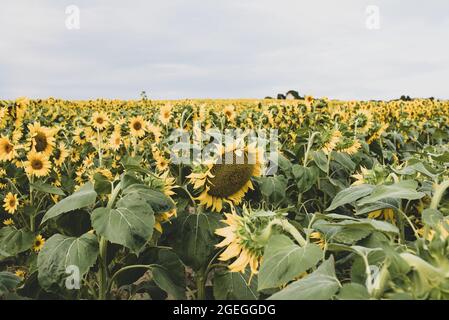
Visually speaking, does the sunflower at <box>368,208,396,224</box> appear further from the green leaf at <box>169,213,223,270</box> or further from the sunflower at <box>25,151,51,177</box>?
the sunflower at <box>25,151,51,177</box>

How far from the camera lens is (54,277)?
199cm

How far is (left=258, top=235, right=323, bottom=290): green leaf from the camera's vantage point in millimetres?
1121

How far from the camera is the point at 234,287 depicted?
2.49 m

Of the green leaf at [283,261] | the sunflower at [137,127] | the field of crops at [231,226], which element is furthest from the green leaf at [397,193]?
the sunflower at [137,127]

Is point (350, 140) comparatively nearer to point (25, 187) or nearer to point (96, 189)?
point (96, 189)

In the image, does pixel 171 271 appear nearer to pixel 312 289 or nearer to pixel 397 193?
pixel 397 193

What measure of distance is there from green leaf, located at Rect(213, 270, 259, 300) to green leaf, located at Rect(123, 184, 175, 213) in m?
0.70

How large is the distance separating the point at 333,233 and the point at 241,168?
3.60ft

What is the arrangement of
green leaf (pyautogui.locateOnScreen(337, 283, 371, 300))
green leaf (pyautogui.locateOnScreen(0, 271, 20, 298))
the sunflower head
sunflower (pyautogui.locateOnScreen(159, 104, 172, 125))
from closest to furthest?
green leaf (pyautogui.locateOnScreen(337, 283, 371, 300)), the sunflower head, green leaf (pyautogui.locateOnScreen(0, 271, 20, 298)), sunflower (pyautogui.locateOnScreen(159, 104, 172, 125))

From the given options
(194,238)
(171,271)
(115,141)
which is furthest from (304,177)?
(115,141)

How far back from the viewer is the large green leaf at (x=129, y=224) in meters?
1.88

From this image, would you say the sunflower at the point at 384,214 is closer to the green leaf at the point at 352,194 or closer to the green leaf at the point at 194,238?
the green leaf at the point at 352,194

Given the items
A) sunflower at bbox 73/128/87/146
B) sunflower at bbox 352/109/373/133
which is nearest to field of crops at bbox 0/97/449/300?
sunflower at bbox 352/109/373/133
